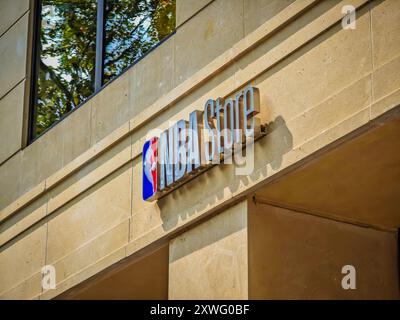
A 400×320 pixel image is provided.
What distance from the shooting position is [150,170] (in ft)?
38.6

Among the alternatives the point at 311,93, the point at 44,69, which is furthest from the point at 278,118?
the point at 44,69

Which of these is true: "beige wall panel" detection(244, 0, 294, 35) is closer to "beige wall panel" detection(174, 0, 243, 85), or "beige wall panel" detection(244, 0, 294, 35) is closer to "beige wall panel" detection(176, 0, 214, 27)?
"beige wall panel" detection(174, 0, 243, 85)

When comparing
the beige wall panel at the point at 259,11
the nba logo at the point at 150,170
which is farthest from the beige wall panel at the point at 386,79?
the nba logo at the point at 150,170

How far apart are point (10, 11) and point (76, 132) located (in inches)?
133

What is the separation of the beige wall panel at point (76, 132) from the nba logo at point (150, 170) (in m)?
1.82

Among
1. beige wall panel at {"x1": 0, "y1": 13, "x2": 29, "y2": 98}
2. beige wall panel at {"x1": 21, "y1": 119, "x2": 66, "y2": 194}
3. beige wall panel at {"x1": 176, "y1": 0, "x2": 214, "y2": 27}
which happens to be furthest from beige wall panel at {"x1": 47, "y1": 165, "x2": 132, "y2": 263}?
beige wall panel at {"x1": 0, "y1": 13, "x2": 29, "y2": 98}

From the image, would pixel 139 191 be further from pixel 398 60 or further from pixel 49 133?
pixel 398 60

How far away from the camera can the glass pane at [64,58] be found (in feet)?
47.7

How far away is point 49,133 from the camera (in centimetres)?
1458

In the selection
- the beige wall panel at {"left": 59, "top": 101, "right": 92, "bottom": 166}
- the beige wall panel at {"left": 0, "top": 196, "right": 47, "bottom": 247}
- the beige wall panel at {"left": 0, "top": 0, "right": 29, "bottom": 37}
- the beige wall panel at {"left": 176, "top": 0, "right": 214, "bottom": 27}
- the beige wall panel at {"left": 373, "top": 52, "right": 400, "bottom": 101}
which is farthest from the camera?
the beige wall panel at {"left": 0, "top": 0, "right": 29, "bottom": 37}

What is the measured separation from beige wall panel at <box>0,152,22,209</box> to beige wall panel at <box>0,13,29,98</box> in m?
1.25

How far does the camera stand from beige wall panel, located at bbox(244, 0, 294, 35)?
10.5 metres

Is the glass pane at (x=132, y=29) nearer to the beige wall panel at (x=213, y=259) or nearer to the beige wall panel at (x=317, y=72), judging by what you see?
the beige wall panel at (x=317, y=72)

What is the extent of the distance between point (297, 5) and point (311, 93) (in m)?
0.96
